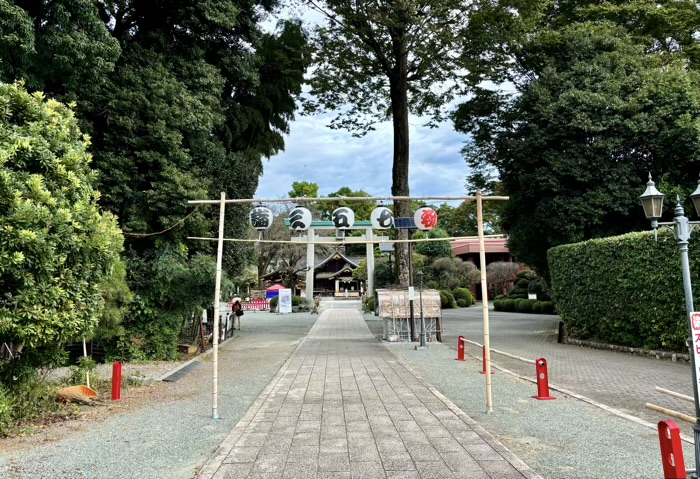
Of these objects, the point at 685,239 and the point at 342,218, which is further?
the point at 342,218

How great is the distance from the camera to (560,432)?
18.0 feet

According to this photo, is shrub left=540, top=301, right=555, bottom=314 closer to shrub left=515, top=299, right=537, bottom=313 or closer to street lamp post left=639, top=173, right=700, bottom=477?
shrub left=515, top=299, right=537, bottom=313

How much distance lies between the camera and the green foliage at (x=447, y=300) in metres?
33.0

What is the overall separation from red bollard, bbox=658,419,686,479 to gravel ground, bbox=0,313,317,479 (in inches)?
156

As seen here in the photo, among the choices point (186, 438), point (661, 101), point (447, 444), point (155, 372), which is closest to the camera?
point (447, 444)

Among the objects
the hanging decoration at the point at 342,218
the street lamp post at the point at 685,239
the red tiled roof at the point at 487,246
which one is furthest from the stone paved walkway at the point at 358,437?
the red tiled roof at the point at 487,246

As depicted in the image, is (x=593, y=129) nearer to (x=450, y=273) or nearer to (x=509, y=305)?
(x=509, y=305)

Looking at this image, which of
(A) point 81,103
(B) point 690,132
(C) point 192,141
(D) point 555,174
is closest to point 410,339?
(D) point 555,174

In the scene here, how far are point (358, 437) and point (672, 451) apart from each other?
2.97 m

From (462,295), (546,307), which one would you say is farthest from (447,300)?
(546,307)

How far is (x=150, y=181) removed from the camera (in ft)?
37.6

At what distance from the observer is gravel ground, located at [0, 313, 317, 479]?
448 centimetres

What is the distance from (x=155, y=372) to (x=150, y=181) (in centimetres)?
457

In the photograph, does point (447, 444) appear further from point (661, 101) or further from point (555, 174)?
point (661, 101)
